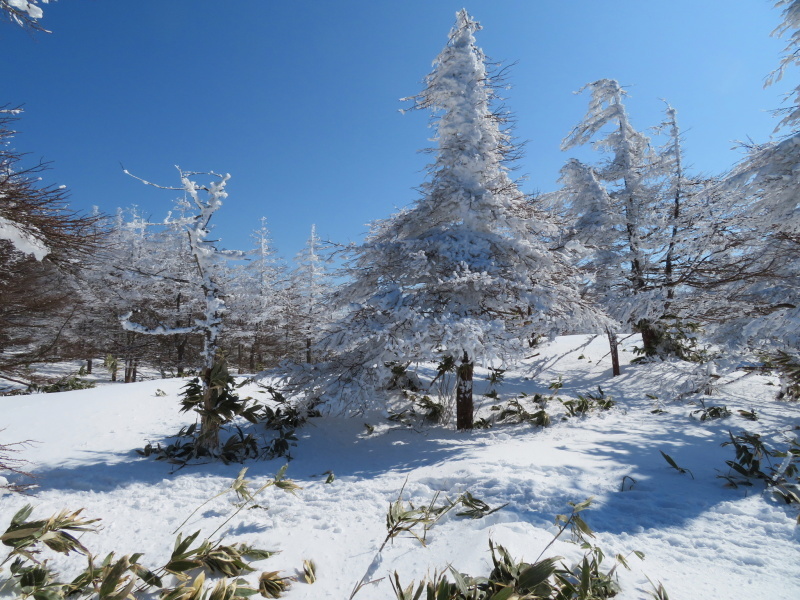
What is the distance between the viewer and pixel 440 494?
4703 millimetres

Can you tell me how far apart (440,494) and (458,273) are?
3741 mm

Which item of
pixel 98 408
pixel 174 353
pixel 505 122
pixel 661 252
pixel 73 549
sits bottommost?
pixel 73 549

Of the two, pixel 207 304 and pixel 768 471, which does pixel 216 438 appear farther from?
pixel 768 471

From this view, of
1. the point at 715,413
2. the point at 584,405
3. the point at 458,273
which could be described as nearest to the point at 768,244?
the point at 715,413

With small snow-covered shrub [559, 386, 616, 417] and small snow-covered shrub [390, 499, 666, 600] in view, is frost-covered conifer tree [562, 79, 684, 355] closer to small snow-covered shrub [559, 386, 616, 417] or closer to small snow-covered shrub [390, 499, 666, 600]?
small snow-covered shrub [559, 386, 616, 417]

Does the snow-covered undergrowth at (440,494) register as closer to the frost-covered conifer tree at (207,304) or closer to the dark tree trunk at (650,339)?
the frost-covered conifer tree at (207,304)

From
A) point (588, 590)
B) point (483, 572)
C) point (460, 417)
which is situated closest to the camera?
point (588, 590)

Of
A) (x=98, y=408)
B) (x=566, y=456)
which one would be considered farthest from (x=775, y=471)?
(x=98, y=408)

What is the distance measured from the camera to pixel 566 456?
5629mm

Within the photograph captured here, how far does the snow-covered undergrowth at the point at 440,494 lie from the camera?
3199 millimetres

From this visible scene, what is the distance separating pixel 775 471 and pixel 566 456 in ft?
7.90

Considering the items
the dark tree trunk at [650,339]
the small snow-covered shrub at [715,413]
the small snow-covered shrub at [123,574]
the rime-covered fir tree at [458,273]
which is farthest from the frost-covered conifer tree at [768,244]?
the small snow-covered shrub at [123,574]

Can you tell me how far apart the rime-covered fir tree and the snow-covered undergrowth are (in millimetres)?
1466

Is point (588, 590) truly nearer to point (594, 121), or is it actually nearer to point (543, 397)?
point (543, 397)
